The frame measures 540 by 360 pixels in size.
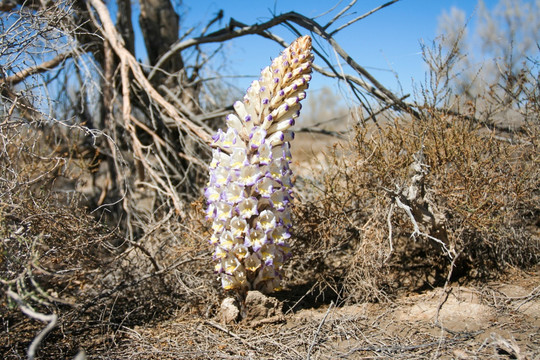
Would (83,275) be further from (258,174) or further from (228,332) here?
(258,174)

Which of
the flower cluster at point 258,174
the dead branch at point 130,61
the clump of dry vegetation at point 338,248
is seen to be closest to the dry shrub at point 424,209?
the clump of dry vegetation at point 338,248

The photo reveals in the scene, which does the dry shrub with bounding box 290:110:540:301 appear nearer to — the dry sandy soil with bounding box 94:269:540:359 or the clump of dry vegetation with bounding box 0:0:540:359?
the clump of dry vegetation with bounding box 0:0:540:359

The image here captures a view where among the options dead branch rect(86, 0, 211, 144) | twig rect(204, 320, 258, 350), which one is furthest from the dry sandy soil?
dead branch rect(86, 0, 211, 144)

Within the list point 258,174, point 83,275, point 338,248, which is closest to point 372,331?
point 338,248

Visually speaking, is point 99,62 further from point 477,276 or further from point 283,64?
point 477,276

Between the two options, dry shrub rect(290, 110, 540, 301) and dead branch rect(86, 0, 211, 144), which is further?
dead branch rect(86, 0, 211, 144)

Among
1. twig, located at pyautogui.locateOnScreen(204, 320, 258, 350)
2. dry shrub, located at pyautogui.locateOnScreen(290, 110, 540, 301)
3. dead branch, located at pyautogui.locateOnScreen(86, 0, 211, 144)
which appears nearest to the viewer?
twig, located at pyautogui.locateOnScreen(204, 320, 258, 350)

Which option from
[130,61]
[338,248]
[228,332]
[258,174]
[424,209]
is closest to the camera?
[258,174]
